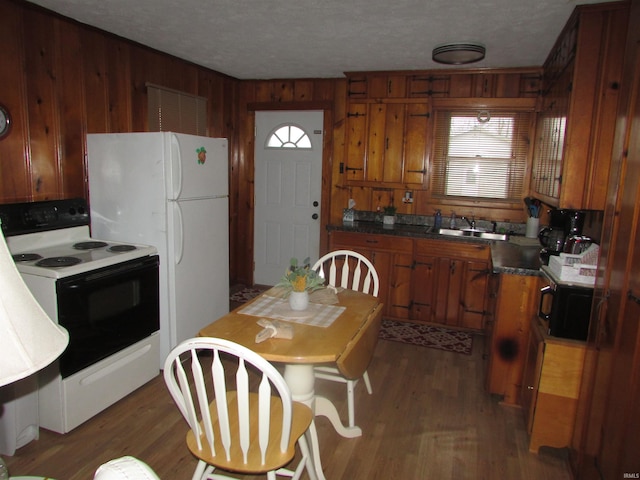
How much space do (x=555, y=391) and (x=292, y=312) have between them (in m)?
1.37

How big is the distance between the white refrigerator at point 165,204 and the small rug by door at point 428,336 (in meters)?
1.68

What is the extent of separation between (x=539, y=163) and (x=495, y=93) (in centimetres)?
85

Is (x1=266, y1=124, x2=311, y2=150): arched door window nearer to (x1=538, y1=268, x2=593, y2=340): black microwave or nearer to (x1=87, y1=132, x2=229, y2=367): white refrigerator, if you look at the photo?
(x1=87, y1=132, x2=229, y2=367): white refrigerator

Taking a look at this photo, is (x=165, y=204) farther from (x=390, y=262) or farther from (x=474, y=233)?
(x=474, y=233)

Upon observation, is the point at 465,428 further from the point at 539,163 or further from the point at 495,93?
the point at 495,93

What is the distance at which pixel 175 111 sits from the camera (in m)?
4.04

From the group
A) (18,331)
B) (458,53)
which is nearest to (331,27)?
(458,53)

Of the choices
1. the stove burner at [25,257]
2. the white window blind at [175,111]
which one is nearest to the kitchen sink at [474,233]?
the white window blind at [175,111]

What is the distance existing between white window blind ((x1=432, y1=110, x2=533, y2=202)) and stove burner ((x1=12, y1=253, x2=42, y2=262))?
337 centimetres

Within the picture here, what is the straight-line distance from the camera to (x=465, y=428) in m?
2.59

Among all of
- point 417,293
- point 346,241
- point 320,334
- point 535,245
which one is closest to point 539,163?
point 535,245

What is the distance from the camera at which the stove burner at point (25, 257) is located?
2496 millimetres

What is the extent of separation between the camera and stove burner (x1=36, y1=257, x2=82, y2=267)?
2.40 m

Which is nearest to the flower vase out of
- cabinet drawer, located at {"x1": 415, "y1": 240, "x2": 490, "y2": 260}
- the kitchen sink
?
cabinet drawer, located at {"x1": 415, "y1": 240, "x2": 490, "y2": 260}
